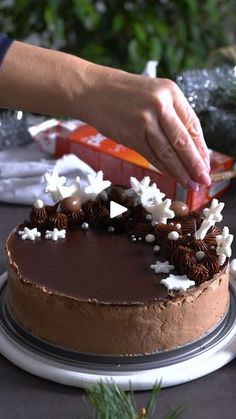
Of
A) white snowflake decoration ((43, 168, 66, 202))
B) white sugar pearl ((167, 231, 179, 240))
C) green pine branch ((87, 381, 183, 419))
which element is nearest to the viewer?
green pine branch ((87, 381, 183, 419))

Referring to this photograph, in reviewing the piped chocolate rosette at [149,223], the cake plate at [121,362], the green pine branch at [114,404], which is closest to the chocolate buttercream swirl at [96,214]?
the piped chocolate rosette at [149,223]

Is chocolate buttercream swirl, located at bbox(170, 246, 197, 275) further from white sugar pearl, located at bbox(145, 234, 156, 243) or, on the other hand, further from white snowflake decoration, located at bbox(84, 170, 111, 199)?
white snowflake decoration, located at bbox(84, 170, 111, 199)

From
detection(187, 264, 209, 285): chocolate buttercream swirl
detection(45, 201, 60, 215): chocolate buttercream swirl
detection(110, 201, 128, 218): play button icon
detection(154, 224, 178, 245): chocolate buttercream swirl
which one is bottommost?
detection(45, 201, 60, 215): chocolate buttercream swirl

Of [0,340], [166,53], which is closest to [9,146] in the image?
[0,340]

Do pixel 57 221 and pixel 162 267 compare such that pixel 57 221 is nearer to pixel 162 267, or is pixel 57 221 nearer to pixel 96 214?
pixel 96 214

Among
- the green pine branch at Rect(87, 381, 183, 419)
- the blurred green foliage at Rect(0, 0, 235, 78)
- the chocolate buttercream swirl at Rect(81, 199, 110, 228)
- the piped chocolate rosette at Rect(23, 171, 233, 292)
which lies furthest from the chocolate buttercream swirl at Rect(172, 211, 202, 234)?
the blurred green foliage at Rect(0, 0, 235, 78)

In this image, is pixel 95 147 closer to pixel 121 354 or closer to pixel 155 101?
pixel 155 101
